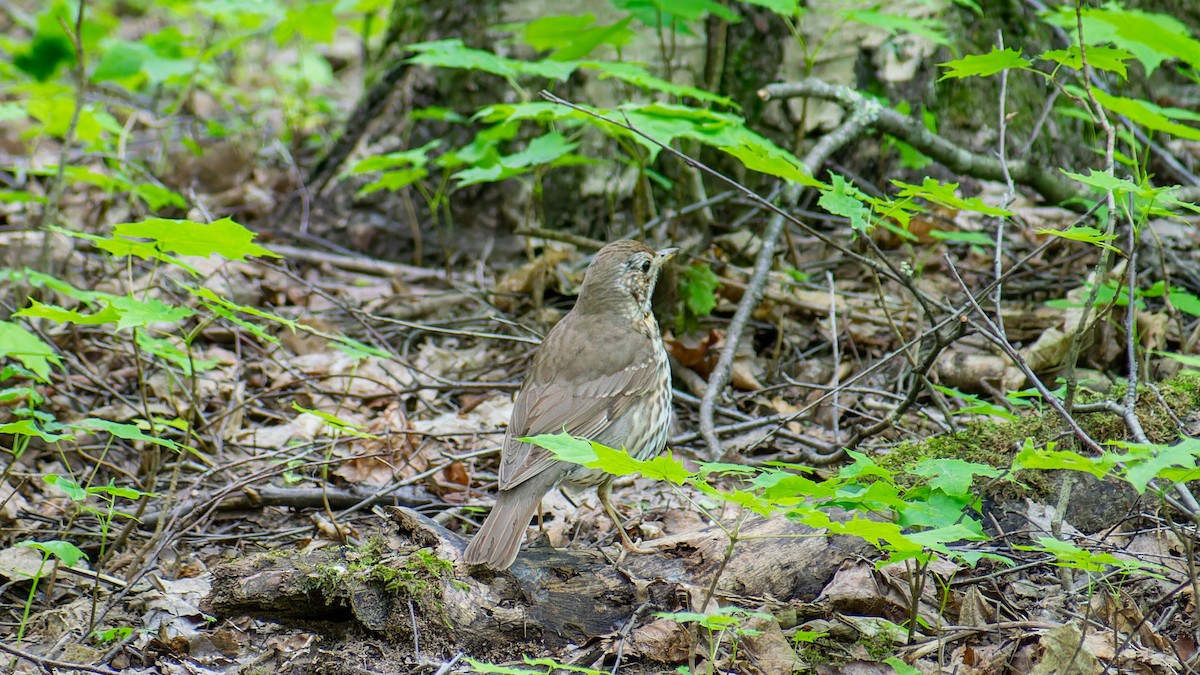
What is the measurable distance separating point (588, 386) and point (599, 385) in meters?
0.05

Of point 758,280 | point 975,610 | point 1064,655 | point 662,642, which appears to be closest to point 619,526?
point 662,642

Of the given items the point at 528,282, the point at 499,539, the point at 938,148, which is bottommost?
the point at 528,282

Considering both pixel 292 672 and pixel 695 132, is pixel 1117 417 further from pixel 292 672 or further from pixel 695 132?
pixel 292 672

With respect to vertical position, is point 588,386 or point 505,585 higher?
point 588,386

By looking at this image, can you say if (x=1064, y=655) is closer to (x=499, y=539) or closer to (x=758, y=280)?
(x=499, y=539)

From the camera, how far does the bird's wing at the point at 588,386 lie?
430 cm

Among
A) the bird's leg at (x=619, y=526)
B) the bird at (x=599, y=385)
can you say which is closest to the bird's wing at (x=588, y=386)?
the bird at (x=599, y=385)

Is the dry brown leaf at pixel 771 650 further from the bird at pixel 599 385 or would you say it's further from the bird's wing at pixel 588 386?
the bird's wing at pixel 588 386

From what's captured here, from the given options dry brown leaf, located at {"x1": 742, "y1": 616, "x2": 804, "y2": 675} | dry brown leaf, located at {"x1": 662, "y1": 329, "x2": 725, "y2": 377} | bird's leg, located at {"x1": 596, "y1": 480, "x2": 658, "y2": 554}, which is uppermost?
dry brown leaf, located at {"x1": 742, "y1": 616, "x2": 804, "y2": 675}

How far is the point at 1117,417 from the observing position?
3.79 m

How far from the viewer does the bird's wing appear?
4297mm

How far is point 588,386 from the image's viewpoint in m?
4.45

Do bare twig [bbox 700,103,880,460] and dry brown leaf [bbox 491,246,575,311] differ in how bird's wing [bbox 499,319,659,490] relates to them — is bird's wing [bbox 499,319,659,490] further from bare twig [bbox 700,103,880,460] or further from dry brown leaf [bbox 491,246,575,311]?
dry brown leaf [bbox 491,246,575,311]

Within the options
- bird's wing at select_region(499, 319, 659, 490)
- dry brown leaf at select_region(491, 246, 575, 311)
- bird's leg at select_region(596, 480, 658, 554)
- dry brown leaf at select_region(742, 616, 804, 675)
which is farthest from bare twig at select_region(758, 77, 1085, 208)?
dry brown leaf at select_region(742, 616, 804, 675)
